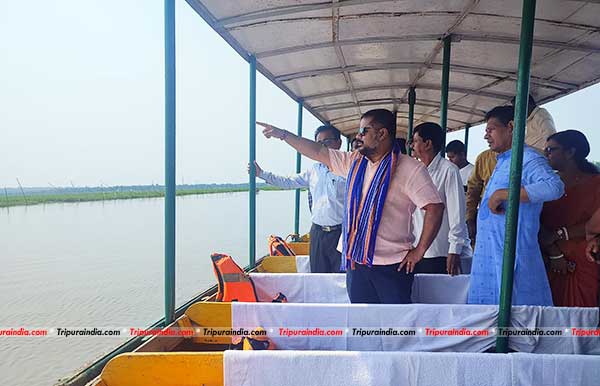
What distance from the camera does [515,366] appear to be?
1327mm

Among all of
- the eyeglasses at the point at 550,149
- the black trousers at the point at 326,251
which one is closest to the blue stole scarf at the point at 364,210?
the eyeglasses at the point at 550,149

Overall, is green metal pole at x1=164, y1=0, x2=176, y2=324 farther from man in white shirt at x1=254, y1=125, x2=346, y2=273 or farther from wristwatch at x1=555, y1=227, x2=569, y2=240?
wristwatch at x1=555, y1=227, x2=569, y2=240

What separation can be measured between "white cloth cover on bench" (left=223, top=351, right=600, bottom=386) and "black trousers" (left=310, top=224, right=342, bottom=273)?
66.8 inches

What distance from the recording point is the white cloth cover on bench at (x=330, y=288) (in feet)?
7.52

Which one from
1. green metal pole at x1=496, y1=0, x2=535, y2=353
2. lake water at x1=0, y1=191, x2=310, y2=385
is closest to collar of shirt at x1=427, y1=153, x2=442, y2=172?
green metal pole at x1=496, y1=0, x2=535, y2=353

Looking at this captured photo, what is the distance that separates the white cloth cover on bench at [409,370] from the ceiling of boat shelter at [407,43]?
1910 millimetres

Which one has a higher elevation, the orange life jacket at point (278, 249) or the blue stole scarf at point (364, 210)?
the blue stole scarf at point (364, 210)

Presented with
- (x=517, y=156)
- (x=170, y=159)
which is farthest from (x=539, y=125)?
(x=170, y=159)

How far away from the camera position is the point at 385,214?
186 centimetres

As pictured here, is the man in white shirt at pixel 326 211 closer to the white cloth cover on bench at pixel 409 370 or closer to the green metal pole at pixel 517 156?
the green metal pole at pixel 517 156

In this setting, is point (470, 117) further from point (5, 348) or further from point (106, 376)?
point (5, 348)

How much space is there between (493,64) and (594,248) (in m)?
2.07

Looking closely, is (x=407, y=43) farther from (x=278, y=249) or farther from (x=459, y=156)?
(x=278, y=249)

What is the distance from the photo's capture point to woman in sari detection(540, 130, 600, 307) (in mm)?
1896
